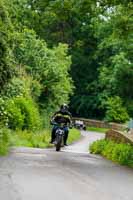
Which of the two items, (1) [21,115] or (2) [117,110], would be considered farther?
(2) [117,110]

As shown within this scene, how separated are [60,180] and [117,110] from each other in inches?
2152

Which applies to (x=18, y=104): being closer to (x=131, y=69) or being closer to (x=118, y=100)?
(x=131, y=69)

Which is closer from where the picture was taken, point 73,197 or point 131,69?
point 73,197

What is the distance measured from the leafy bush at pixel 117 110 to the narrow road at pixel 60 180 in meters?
49.2

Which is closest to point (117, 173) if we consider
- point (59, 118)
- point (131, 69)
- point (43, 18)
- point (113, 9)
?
point (113, 9)

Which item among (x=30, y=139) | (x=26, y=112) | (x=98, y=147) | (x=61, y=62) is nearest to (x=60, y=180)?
(x=98, y=147)

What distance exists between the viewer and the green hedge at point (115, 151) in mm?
17188

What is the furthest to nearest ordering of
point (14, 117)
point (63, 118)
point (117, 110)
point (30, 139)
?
point (117, 110) < point (14, 117) < point (30, 139) < point (63, 118)

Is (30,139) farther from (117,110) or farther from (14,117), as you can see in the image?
(117,110)

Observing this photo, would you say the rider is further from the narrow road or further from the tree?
the narrow road

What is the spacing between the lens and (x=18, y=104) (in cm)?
3081

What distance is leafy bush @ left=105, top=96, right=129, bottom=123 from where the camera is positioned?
215 feet

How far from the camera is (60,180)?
11.7 metres

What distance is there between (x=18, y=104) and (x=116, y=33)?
40.2 feet
